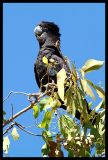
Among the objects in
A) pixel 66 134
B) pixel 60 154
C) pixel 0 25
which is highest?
pixel 0 25

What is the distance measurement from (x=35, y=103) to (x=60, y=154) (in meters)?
0.42

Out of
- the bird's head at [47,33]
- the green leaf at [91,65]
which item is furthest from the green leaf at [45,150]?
the bird's head at [47,33]

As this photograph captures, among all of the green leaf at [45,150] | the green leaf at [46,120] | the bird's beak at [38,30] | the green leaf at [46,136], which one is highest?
the bird's beak at [38,30]

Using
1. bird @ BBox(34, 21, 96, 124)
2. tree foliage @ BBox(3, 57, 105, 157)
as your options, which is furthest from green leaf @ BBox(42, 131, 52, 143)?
bird @ BBox(34, 21, 96, 124)

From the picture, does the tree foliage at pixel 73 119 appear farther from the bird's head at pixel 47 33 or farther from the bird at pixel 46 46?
the bird's head at pixel 47 33

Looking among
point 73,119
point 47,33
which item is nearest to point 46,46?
point 47,33

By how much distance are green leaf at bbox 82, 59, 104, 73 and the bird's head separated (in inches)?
114

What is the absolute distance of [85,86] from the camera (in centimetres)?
301

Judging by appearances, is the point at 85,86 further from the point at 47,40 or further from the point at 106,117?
the point at 47,40

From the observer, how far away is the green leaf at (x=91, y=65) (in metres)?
3.03

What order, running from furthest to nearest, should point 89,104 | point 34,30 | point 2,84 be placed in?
point 34,30 < point 89,104 < point 2,84

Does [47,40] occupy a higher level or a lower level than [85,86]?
higher

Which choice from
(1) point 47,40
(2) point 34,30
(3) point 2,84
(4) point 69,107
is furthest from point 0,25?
(2) point 34,30

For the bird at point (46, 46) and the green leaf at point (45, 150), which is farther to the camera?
the bird at point (46, 46)
